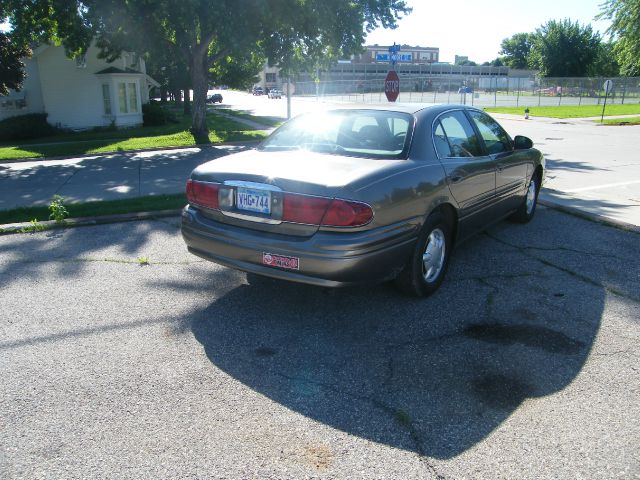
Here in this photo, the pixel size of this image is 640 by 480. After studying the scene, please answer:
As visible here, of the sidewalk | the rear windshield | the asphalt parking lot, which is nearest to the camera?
the asphalt parking lot

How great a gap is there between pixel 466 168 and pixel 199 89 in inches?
652

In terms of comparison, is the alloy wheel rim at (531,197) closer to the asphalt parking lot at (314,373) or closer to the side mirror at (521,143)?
the side mirror at (521,143)

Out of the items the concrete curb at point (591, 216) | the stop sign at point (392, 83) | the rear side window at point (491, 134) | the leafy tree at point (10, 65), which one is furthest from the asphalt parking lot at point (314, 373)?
the leafy tree at point (10, 65)

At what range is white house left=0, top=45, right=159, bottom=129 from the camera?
88.0 feet

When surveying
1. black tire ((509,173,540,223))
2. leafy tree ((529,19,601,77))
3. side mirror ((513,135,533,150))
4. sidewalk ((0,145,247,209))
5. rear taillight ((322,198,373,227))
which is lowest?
sidewalk ((0,145,247,209))

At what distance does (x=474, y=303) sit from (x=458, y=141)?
5.10 feet

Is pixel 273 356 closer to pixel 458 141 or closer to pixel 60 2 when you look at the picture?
pixel 458 141

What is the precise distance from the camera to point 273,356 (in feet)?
11.8

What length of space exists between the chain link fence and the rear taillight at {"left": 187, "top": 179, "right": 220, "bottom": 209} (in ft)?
112

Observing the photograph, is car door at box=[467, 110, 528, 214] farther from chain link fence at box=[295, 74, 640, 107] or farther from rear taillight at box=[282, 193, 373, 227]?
chain link fence at box=[295, 74, 640, 107]

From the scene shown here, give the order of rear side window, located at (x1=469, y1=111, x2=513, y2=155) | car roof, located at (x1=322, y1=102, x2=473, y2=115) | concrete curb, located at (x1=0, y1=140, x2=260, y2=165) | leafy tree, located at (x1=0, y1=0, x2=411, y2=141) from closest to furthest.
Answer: car roof, located at (x1=322, y1=102, x2=473, y2=115) → rear side window, located at (x1=469, y1=111, x2=513, y2=155) → concrete curb, located at (x1=0, y1=140, x2=260, y2=165) → leafy tree, located at (x1=0, y1=0, x2=411, y2=141)

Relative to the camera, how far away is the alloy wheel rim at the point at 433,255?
4.45m

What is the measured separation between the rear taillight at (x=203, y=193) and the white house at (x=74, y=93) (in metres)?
25.4

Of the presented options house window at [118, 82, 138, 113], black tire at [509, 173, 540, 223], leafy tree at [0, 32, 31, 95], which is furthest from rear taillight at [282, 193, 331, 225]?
house window at [118, 82, 138, 113]
